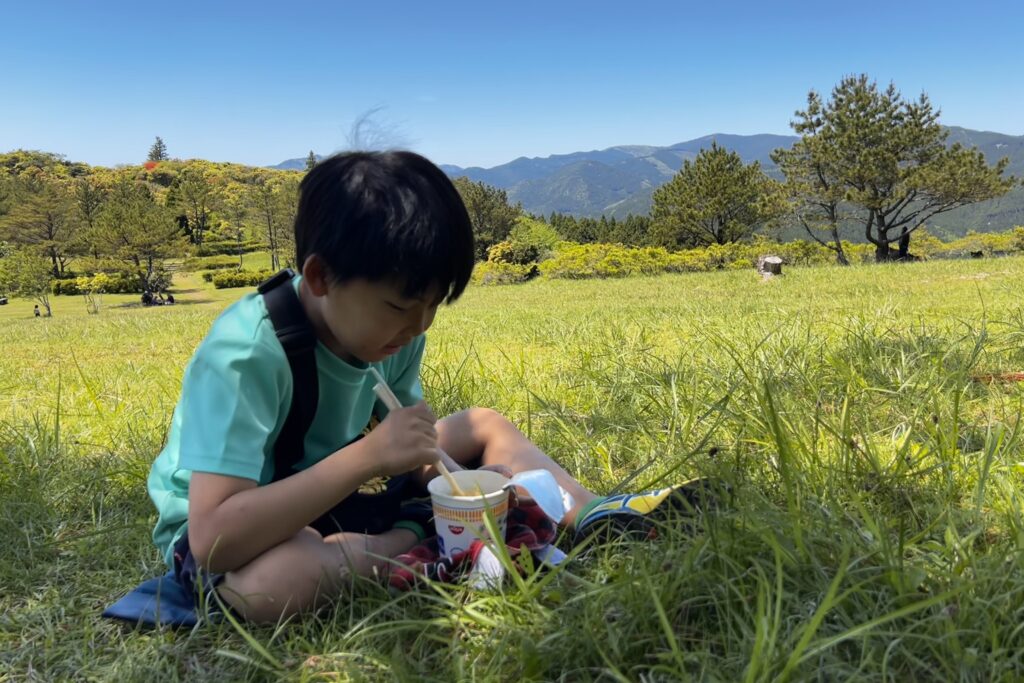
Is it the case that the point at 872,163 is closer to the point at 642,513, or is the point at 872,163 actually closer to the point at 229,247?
the point at 642,513

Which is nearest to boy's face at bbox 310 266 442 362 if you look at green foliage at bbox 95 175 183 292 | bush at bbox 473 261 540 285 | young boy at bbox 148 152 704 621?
young boy at bbox 148 152 704 621

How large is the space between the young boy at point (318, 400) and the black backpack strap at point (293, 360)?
0.06 ft

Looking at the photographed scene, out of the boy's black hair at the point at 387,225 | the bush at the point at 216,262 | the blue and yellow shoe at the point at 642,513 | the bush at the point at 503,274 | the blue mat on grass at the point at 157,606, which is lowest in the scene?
the bush at the point at 216,262

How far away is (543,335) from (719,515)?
335 cm

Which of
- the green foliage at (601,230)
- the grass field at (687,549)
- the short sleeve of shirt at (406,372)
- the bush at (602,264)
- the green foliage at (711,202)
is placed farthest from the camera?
the green foliage at (601,230)

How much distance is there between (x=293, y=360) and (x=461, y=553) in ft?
1.65

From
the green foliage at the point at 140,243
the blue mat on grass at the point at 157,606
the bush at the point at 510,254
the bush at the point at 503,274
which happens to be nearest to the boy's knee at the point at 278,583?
the blue mat on grass at the point at 157,606

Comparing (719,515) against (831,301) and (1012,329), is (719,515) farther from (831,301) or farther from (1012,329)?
(831,301)

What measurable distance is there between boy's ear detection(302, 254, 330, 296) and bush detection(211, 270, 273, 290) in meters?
38.3

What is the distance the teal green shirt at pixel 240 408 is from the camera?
45.8 inches

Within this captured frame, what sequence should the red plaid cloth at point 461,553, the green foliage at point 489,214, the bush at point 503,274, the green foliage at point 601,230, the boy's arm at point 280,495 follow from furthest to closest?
the green foliage at point 601,230 → the green foliage at point 489,214 → the bush at point 503,274 → the red plaid cloth at point 461,553 → the boy's arm at point 280,495

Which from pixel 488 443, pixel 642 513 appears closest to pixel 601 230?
pixel 488 443

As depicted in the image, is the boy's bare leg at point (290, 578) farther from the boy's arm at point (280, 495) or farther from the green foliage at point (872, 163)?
the green foliage at point (872, 163)

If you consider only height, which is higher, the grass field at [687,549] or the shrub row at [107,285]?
the grass field at [687,549]
